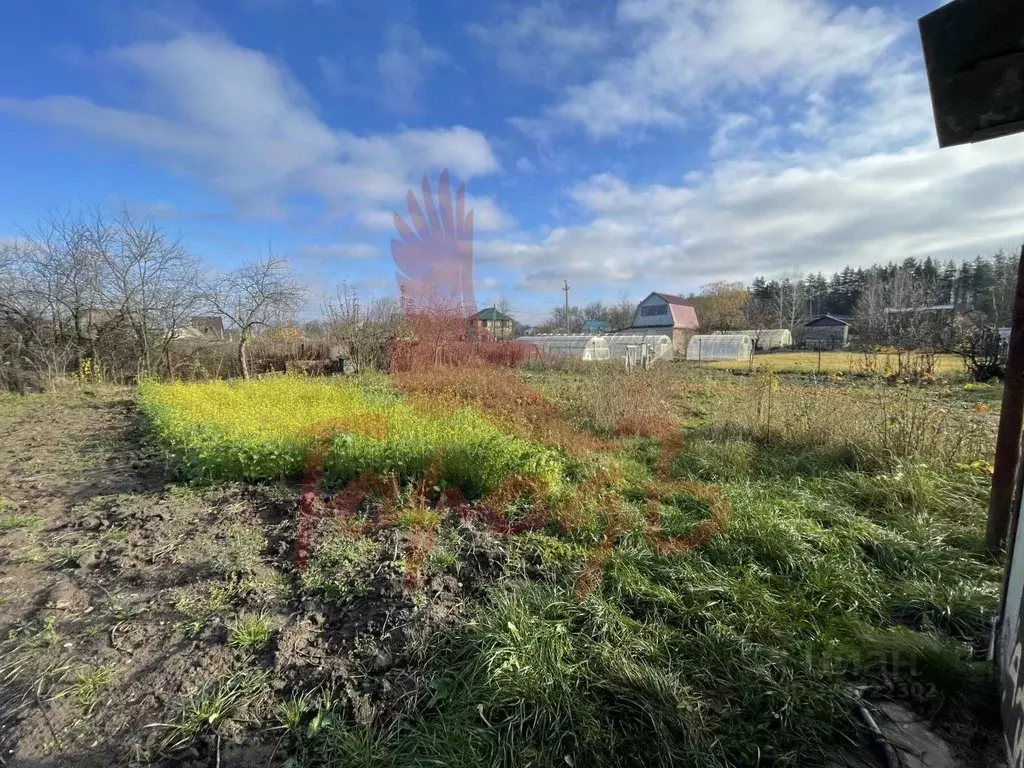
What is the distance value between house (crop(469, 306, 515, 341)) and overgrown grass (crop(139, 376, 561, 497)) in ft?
25.5

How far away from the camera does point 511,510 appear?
10.9ft

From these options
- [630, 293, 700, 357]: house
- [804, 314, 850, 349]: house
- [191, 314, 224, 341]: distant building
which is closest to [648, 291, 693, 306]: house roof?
[630, 293, 700, 357]: house

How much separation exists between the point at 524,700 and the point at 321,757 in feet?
2.46

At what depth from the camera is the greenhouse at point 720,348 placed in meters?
25.5

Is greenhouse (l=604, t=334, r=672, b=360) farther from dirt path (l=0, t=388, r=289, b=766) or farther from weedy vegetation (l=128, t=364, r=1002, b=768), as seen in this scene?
dirt path (l=0, t=388, r=289, b=766)

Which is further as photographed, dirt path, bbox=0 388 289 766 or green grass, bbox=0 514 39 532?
green grass, bbox=0 514 39 532

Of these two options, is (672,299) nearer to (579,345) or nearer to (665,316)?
(665,316)

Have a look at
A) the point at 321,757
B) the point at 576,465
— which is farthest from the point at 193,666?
the point at 576,465

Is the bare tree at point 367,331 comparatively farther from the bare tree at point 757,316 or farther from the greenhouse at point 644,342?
the bare tree at point 757,316

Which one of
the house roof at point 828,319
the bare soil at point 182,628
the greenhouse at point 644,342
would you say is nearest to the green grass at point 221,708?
the bare soil at point 182,628

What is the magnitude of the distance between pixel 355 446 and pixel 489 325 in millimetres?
12149

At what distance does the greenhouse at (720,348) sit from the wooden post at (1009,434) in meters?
24.5

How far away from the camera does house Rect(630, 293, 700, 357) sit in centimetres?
3676

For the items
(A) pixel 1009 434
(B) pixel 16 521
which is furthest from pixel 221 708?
(A) pixel 1009 434
